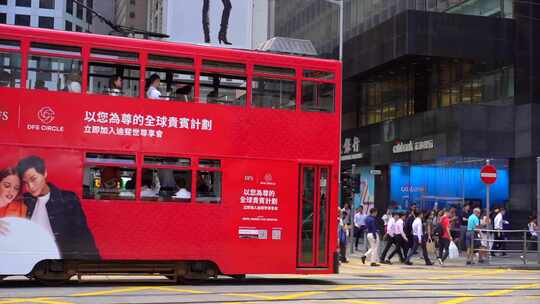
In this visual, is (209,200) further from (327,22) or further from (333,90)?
(327,22)

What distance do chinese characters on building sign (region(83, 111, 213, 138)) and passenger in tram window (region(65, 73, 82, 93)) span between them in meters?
0.42

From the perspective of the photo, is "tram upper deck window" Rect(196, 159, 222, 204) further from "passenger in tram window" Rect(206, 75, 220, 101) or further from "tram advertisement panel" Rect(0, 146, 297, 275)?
"passenger in tram window" Rect(206, 75, 220, 101)

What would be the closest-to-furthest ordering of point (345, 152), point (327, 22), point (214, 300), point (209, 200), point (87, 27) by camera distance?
1. point (214, 300)
2. point (209, 200)
3. point (345, 152)
4. point (327, 22)
5. point (87, 27)

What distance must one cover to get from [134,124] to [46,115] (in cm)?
144

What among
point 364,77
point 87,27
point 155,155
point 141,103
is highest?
point 87,27

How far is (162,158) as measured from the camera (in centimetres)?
1321

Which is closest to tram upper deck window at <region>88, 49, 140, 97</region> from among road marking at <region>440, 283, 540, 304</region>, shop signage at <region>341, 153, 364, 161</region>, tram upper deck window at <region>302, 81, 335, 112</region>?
tram upper deck window at <region>302, 81, 335, 112</region>

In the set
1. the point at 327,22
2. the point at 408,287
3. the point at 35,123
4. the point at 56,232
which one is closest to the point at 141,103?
the point at 35,123

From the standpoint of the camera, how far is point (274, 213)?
13.9 meters

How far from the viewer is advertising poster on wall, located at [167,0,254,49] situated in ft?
148

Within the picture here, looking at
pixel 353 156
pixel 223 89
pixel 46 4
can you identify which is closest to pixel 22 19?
pixel 46 4

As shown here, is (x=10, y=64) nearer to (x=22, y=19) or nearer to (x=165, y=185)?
(x=165, y=185)

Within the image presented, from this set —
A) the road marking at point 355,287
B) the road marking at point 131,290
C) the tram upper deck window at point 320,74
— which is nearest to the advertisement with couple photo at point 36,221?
the road marking at point 131,290

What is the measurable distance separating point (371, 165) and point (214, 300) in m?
28.5
